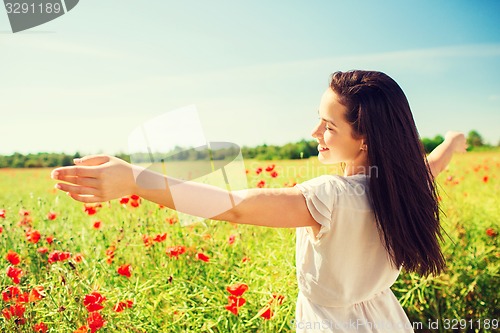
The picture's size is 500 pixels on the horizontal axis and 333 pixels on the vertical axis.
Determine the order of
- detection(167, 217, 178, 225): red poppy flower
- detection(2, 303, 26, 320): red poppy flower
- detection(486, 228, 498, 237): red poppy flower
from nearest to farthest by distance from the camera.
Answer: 1. detection(2, 303, 26, 320): red poppy flower
2. detection(167, 217, 178, 225): red poppy flower
3. detection(486, 228, 498, 237): red poppy flower

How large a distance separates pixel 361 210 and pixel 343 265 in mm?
163

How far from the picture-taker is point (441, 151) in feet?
6.61

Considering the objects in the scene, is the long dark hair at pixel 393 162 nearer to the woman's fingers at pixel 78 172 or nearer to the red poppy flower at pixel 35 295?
the woman's fingers at pixel 78 172

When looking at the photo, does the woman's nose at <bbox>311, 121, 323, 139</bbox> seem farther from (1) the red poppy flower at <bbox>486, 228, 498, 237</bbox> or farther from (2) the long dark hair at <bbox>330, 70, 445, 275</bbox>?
(1) the red poppy flower at <bbox>486, 228, 498, 237</bbox>

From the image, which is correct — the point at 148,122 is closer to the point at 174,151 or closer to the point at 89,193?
the point at 174,151

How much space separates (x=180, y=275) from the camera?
254 cm

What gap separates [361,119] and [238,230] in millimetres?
1741

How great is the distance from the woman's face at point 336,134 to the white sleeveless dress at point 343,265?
0.07 m

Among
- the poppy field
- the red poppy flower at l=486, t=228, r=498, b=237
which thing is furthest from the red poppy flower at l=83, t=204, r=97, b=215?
the red poppy flower at l=486, t=228, r=498, b=237

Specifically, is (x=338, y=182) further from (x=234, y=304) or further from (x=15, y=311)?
(x=15, y=311)

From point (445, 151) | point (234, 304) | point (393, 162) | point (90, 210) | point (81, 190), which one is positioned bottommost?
point (234, 304)

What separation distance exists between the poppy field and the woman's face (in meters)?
0.53

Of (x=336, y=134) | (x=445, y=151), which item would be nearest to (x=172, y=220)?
(x=445, y=151)

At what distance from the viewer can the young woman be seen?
1271 millimetres
